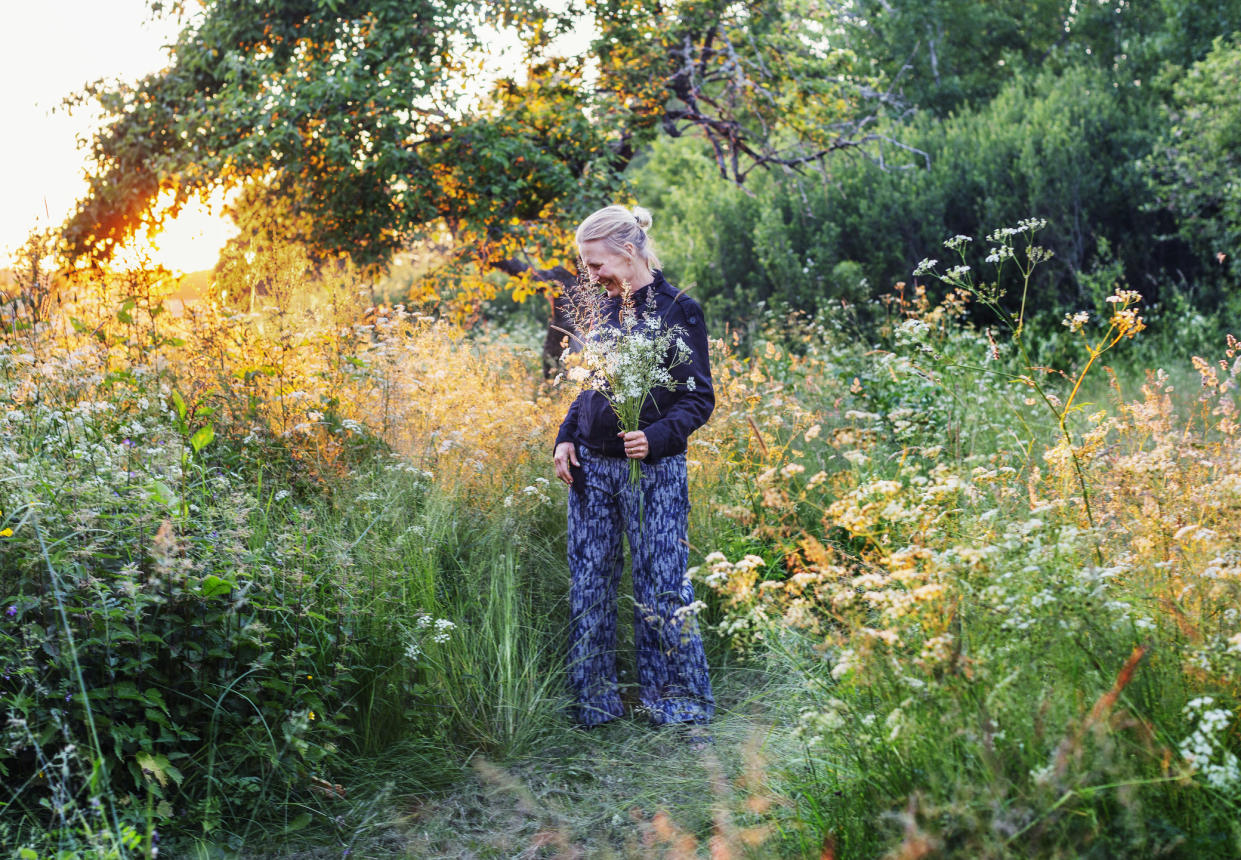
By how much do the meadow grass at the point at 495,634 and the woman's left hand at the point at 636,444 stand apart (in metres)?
0.51

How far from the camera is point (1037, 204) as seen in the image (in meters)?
13.1

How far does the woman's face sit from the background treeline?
7.20m

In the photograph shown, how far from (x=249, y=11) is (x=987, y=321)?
381 inches

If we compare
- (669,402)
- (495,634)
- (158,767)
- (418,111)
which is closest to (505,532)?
(495,634)

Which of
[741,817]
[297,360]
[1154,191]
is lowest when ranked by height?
[741,817]

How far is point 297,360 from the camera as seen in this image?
507 cm

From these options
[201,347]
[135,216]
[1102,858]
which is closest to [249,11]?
[135,216]

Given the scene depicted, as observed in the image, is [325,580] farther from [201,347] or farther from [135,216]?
[135,216]

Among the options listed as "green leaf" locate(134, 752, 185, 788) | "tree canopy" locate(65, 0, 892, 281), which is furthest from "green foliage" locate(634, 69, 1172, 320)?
"green leaf" locate(134, 752, 185, 788)

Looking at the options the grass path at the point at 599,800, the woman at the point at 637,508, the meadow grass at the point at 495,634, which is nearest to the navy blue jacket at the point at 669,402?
the woman at the point at 637,508

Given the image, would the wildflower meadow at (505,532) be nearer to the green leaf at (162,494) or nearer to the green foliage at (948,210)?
the green leaf at (162,494)

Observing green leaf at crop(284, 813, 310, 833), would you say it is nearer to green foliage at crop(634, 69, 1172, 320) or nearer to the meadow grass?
the meadow grass

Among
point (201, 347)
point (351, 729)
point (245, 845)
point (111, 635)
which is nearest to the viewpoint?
point (111, 635)

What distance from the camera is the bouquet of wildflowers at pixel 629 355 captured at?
11.0ft
